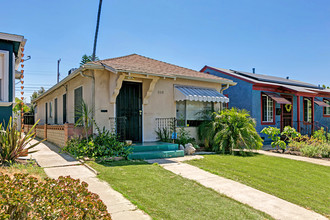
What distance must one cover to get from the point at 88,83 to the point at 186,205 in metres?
6.59

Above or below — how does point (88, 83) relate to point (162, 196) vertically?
above

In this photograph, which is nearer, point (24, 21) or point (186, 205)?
point (186, 205)

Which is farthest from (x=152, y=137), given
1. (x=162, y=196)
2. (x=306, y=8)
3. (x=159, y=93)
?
(x=306, y=8)

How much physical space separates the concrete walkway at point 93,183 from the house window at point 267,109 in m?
11.3

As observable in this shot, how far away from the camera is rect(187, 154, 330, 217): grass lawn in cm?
464

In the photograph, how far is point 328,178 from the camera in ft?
20.8

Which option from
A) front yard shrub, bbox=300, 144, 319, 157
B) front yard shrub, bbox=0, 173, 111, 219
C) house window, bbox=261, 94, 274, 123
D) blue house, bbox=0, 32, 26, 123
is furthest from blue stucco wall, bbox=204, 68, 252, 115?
front yard shrub, bbox=0, 173, 111, 219

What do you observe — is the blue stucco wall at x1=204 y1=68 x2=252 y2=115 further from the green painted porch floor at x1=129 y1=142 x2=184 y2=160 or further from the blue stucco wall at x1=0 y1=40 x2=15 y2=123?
the blue stucco wall at x1=0 y1=40 x2=15 y2=123

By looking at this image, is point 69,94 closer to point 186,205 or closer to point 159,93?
point 159,93

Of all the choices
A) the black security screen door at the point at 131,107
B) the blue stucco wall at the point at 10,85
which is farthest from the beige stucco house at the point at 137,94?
the blue stucco wall at the point at 10,85

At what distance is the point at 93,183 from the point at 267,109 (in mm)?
12342

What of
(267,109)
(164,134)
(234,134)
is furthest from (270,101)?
(164,134)

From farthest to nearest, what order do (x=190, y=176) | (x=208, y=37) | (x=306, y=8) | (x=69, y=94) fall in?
(x=208, y=37) < (x=306, y=8) < (x=69, y=94) < (x=190, y=176)

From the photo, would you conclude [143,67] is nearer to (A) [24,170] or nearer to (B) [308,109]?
(A) [24,170]
